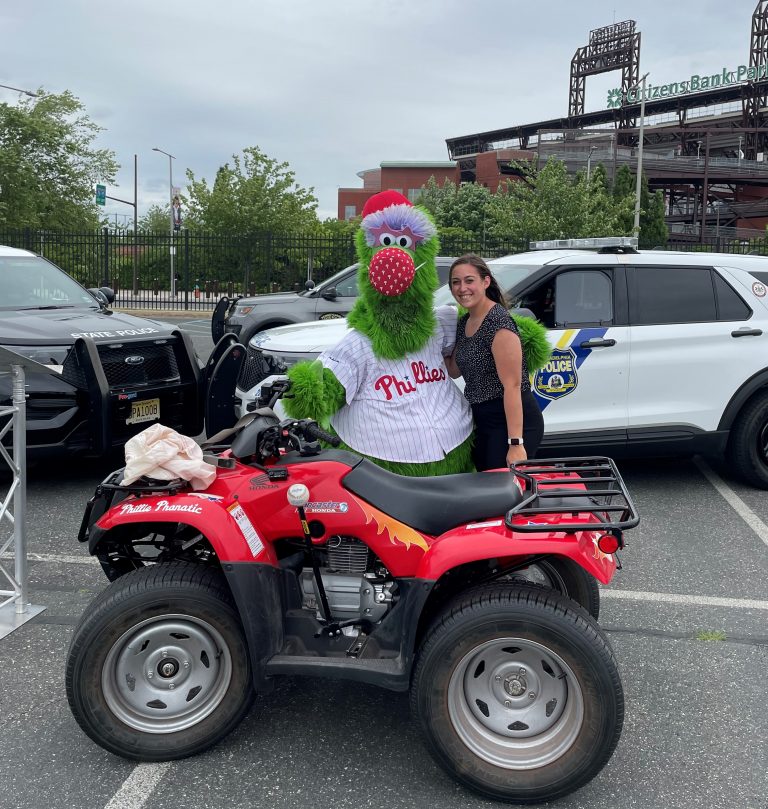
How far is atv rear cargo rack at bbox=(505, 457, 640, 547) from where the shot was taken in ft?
8.16

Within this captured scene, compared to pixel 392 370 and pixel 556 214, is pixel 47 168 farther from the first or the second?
pixel 392 370

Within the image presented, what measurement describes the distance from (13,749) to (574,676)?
6.39ft

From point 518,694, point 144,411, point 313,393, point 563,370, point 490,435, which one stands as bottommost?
point 518,694

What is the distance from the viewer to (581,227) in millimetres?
23578

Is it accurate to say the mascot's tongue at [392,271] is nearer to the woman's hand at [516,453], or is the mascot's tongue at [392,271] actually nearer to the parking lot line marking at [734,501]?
the woman's hand at [516,453]

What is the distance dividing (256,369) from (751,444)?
151 inches

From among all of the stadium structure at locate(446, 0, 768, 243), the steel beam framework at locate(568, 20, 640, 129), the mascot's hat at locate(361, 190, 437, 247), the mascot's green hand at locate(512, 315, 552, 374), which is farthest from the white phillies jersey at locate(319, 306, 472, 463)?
the steel beam framework at locate(568, 20, 640, 129)

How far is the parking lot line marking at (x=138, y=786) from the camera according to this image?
2.51 meters

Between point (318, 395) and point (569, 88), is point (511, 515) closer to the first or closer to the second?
point (318, 395)

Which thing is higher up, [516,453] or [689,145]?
[689,145]

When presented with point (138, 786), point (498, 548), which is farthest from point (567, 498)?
point (138, 786)

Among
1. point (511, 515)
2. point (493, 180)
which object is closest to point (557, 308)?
point (511, 515)

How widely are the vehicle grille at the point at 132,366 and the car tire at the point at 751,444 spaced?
14.3 feet

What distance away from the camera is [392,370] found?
3188 mm
